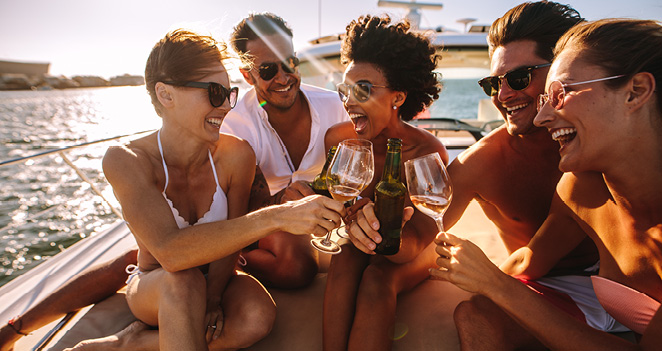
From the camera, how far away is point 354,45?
8.74 ft

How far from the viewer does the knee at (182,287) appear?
5.54 ft

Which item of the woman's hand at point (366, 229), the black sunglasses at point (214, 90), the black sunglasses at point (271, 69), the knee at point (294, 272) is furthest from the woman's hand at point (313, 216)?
the black sunglasses at point (271, 69)

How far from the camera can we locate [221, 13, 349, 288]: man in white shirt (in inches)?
119

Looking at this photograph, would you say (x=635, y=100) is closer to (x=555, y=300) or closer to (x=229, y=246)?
(x=555, y=300)

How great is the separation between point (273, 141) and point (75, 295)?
191 centimetres

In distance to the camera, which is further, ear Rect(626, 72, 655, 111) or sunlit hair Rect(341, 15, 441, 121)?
sunlit hair Rect(341, 15, 441, 121)

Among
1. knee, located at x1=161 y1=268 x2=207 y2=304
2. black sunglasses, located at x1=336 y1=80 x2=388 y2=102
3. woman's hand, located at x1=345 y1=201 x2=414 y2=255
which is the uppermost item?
black sunglasses, located at x1=336 y1=80 x2=388 y2=102

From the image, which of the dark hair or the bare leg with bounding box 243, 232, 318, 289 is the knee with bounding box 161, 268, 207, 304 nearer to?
the bare leg with bounding box 243, 232, 318, 289

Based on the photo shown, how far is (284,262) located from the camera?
2617 mm

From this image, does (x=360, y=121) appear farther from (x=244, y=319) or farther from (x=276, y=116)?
(x=244, y=319)

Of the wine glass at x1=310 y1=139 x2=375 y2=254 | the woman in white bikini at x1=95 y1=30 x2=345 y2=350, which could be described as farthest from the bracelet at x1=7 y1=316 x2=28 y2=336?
the wine glass at x1=310 y1=139 x2=375 y2=254

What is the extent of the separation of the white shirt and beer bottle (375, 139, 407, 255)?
1548 millimetres

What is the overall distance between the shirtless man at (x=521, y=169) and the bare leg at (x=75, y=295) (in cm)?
236

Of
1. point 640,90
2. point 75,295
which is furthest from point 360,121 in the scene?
point 75,295
